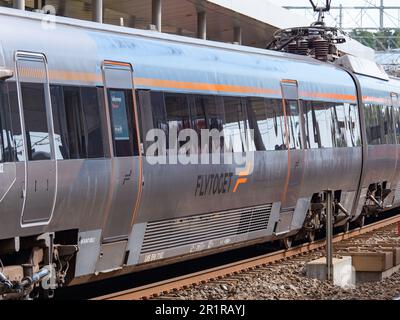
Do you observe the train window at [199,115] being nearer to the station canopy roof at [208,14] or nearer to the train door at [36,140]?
the train door at [36,140]

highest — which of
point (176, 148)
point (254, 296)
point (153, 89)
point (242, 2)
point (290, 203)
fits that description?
point (242, 2)

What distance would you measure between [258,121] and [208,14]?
48.5 feet

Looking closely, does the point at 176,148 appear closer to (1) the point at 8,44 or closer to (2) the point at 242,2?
(1) the point at 8,44

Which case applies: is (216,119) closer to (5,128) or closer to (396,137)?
(5,128)

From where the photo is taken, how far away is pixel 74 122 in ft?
29.3

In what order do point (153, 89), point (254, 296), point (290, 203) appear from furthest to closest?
point (290, 203)
point (254, 296)
point (153, 89)

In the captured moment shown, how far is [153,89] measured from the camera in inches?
402

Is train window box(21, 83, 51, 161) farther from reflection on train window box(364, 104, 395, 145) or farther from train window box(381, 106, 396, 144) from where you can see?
train window box(381, 106, 396, 144)

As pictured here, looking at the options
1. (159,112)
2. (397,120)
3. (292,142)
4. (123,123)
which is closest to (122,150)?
(123,123)

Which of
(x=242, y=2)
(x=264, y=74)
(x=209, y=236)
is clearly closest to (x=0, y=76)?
(x=209, y=236)

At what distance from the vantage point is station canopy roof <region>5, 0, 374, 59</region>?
25.1 metres

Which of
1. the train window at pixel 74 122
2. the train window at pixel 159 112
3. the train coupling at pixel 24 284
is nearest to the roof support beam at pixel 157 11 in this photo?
the train window at pixel 159 112

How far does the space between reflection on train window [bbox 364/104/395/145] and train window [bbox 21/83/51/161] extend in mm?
9994

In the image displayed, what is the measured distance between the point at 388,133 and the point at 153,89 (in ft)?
32.5
